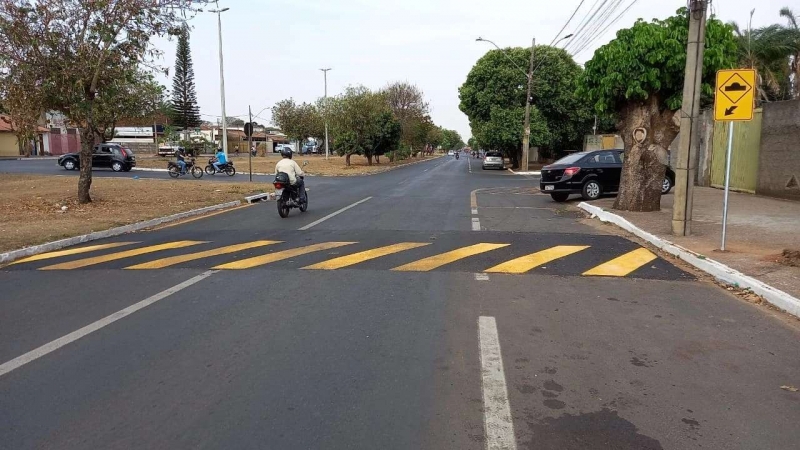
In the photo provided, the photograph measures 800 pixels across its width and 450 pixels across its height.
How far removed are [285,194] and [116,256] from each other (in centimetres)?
503

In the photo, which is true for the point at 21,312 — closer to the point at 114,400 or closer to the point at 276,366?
the point at 114,400

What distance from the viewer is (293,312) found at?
5723 mm

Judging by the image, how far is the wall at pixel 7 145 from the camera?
2250 inches

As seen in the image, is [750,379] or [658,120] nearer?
[750,379]

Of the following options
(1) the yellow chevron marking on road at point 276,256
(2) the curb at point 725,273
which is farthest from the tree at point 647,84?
(1) the yellow chevron marking on road at point 276,256

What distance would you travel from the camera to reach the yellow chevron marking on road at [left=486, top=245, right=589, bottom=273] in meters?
7.78

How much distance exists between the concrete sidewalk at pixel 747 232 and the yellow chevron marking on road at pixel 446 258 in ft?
10.5

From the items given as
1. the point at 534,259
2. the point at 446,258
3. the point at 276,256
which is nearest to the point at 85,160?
the point at 276,256

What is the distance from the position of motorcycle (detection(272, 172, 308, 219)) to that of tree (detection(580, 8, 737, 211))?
7.31 m

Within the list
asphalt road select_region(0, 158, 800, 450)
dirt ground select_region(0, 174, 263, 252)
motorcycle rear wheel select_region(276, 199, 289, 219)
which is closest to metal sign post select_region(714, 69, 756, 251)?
asphalt road select_region(0, 158, 800, 450)

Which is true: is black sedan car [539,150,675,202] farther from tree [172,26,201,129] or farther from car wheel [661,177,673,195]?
tree [172,26,201,129]

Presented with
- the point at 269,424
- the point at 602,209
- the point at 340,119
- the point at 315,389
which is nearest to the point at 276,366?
the point at 315,389

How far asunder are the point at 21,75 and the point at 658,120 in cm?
1533

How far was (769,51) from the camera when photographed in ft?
102
